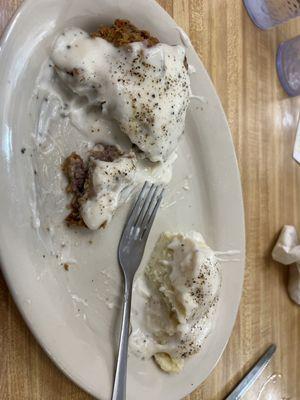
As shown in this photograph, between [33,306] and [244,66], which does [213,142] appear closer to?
[244,66]

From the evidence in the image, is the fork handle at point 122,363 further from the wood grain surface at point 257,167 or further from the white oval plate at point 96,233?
the wood grain surface at point 257,167

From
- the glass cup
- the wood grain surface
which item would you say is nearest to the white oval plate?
the wood grain surface

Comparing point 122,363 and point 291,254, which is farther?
point 291,254

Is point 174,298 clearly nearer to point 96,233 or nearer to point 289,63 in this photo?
point 96,233

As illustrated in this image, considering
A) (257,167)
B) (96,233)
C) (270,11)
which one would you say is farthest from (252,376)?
(270,11)

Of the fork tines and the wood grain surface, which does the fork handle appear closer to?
the fork tines

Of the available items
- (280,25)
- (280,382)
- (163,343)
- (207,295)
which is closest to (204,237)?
(207,295)

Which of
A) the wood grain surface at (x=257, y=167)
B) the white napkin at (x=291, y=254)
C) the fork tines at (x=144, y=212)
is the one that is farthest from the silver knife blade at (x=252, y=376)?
the fork tines at (x=144, y=212)
